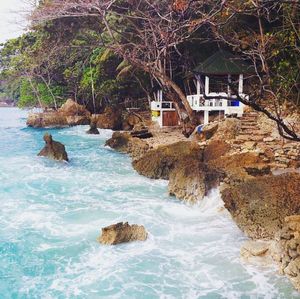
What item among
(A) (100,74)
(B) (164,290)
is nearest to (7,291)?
(B) (164,290)

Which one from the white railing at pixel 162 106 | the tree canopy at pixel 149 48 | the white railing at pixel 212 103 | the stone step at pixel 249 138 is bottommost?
the stone step at pixel 249 138

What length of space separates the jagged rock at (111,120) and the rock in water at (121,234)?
58.6 ft

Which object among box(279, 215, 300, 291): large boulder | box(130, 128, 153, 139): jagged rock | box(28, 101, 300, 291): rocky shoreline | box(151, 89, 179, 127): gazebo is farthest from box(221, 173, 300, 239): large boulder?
box(151, 89, 179, 127): gazebo

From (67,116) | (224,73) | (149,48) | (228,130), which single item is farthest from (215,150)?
(67,116)

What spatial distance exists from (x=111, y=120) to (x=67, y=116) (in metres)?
5.25

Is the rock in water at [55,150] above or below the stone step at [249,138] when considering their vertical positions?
below

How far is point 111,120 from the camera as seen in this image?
26.4 m

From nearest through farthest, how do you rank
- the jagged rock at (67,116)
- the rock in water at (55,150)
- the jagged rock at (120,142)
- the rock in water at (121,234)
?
the rock in water at (121,234), the rock in water at (55,150), the jagged rock at (120,142), the jagged rock at (67,116)

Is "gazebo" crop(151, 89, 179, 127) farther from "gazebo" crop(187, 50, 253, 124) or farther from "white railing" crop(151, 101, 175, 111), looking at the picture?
"gazebo" crop(187, 50, 253, 124)

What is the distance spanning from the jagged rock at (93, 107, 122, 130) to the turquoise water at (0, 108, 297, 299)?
12.6 metres

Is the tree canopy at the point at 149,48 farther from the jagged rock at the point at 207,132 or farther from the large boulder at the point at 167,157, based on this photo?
the large boulder at the point at 167,157

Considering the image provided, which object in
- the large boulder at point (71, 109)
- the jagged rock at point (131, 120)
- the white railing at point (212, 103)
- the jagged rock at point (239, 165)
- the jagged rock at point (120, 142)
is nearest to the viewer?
the jagged rock at point (239, 165)

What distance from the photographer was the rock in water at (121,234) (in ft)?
26.7

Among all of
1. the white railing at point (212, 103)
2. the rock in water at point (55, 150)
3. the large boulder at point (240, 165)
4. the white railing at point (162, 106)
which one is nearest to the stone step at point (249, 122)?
the white railing at point (212, 103)
